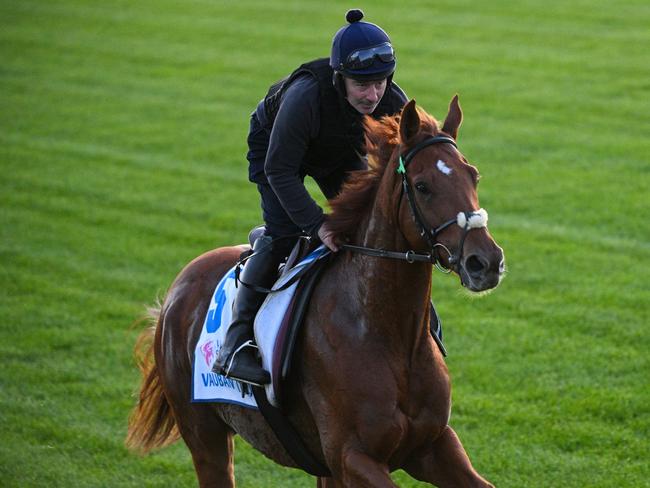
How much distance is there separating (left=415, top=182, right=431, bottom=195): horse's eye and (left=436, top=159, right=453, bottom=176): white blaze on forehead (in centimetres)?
9

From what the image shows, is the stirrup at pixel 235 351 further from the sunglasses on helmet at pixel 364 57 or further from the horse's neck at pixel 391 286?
the sunglasses on helmet at pixel 364 57

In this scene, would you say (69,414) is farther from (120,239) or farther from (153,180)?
(153,180)

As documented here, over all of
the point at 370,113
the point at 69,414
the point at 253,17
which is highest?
the point at 253,17

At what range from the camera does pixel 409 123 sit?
4.50 meters

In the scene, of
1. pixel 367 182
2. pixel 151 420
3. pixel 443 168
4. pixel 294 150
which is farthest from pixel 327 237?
pixel 151 420

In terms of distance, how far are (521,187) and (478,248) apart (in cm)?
903

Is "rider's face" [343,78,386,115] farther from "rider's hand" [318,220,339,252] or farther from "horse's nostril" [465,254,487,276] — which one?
"horse's nostril" [465,254,487,276]

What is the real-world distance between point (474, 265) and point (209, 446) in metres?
2.46

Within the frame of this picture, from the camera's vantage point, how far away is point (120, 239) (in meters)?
12.1

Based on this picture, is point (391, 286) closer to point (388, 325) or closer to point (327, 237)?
point (388, 325)

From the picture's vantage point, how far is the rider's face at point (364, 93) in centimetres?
495

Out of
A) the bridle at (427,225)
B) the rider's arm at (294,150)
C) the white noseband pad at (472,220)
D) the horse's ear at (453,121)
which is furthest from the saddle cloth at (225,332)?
the white noseband pad at (472,220)

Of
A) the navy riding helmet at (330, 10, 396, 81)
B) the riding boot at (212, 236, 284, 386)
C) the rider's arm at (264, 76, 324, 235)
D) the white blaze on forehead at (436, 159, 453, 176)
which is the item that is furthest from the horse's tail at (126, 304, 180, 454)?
the white blaze on forehead at (436, 159, 453, 176)

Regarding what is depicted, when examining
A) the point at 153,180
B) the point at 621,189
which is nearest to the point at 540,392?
the point at 621,189
